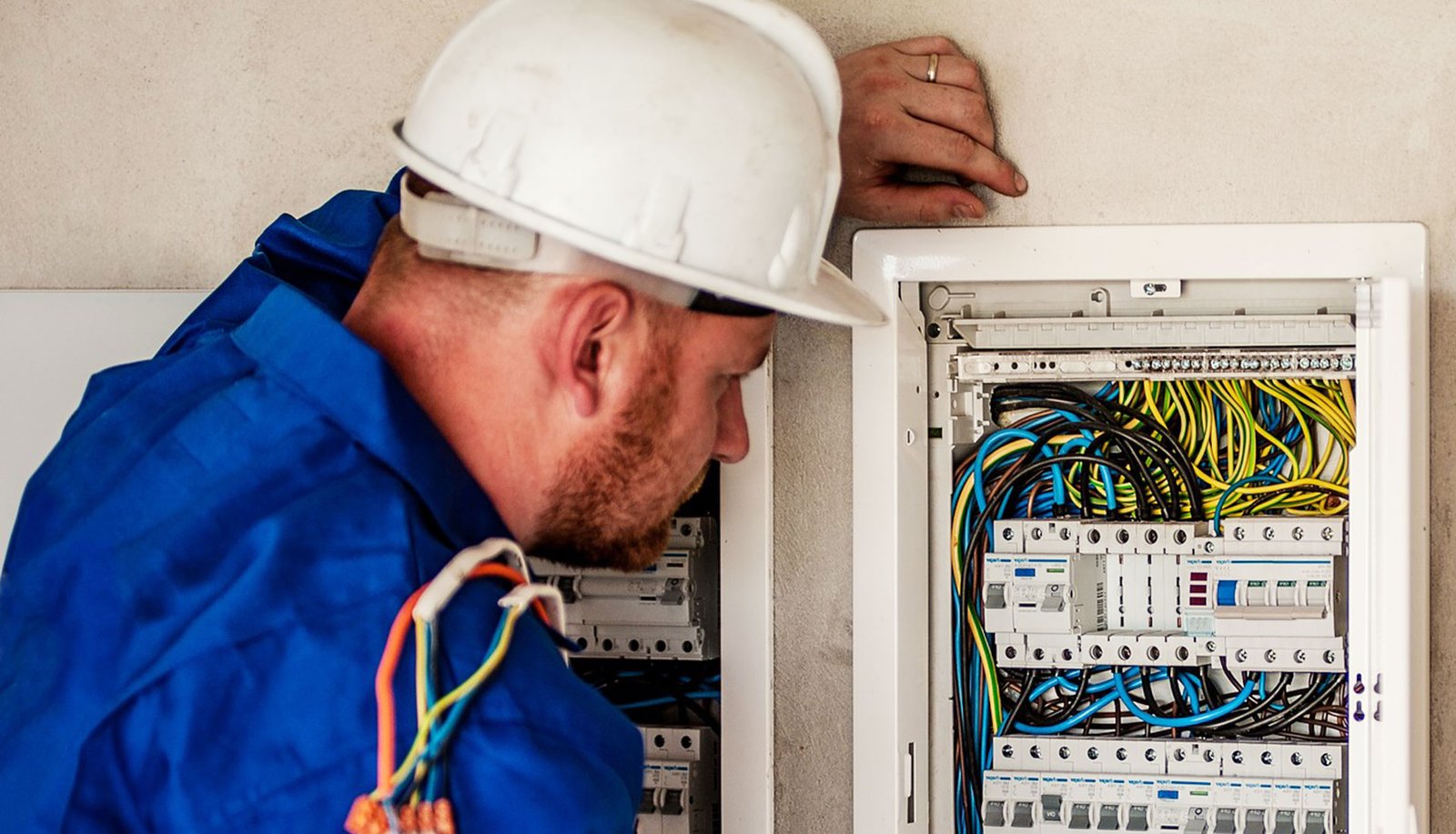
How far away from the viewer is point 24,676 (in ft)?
3.18

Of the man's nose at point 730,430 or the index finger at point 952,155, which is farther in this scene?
the index finger at point 952,155

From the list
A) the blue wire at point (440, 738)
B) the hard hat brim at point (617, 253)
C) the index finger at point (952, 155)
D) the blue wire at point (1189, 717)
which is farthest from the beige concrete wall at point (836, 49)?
the blue wire at point (440, 738)

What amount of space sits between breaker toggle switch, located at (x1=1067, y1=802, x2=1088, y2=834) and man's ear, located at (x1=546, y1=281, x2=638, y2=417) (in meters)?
0.98

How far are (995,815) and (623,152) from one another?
3.60 ft

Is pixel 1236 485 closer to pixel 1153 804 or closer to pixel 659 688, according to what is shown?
pixel 1153 804

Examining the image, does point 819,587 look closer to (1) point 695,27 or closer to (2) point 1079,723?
(2) point 1079,723

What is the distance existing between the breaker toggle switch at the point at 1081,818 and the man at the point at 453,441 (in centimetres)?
78

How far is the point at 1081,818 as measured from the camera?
5.80ft

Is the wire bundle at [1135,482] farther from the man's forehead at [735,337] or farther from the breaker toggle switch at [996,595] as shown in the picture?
the man's forehead at [735,337]

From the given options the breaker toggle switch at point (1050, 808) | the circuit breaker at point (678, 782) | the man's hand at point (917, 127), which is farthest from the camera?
the breaker toggle switch at point (1050, 808)

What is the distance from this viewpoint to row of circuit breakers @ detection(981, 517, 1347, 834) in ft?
5.58

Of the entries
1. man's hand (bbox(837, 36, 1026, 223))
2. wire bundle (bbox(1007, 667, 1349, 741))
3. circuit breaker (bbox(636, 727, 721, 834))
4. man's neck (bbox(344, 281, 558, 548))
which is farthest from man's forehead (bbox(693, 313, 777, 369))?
wire bundle (bbox(1007, 667, 1349, 741))

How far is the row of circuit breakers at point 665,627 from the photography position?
66.0 inches

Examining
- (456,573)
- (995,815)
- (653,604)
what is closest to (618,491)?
(456,573)
